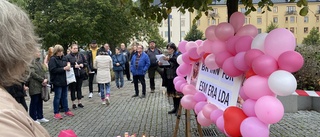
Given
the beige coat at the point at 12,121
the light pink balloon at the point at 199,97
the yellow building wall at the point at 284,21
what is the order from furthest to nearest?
the yellow building wall at the point at 284,21, the light pink balloon at the point at 199,97, the beige coat at the point at 12,121

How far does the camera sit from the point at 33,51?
4.54ft

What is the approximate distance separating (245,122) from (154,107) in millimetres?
6640

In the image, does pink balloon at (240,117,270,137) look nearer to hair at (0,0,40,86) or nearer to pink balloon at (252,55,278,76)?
pink balloon at (252,55,278,76)

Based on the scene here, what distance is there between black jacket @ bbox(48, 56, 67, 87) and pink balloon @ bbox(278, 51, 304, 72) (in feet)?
20.2

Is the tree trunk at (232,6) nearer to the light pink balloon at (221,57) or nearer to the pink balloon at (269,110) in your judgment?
the light pink balloon at (221,57)

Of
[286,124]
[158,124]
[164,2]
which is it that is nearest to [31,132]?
[164,2]

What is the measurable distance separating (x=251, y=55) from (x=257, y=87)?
0.25 metres

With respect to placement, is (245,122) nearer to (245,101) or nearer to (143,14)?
(245,101)

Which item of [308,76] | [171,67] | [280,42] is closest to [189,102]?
[280,42]

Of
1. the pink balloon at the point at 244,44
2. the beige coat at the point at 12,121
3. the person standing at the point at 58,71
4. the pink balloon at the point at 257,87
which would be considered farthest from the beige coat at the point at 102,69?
the beige coat at the point at 12,121

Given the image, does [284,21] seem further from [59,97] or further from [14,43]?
[14,43]

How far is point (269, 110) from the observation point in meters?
2.48

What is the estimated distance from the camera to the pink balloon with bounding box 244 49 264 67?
2611mm

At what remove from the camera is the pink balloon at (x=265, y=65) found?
2471mm
